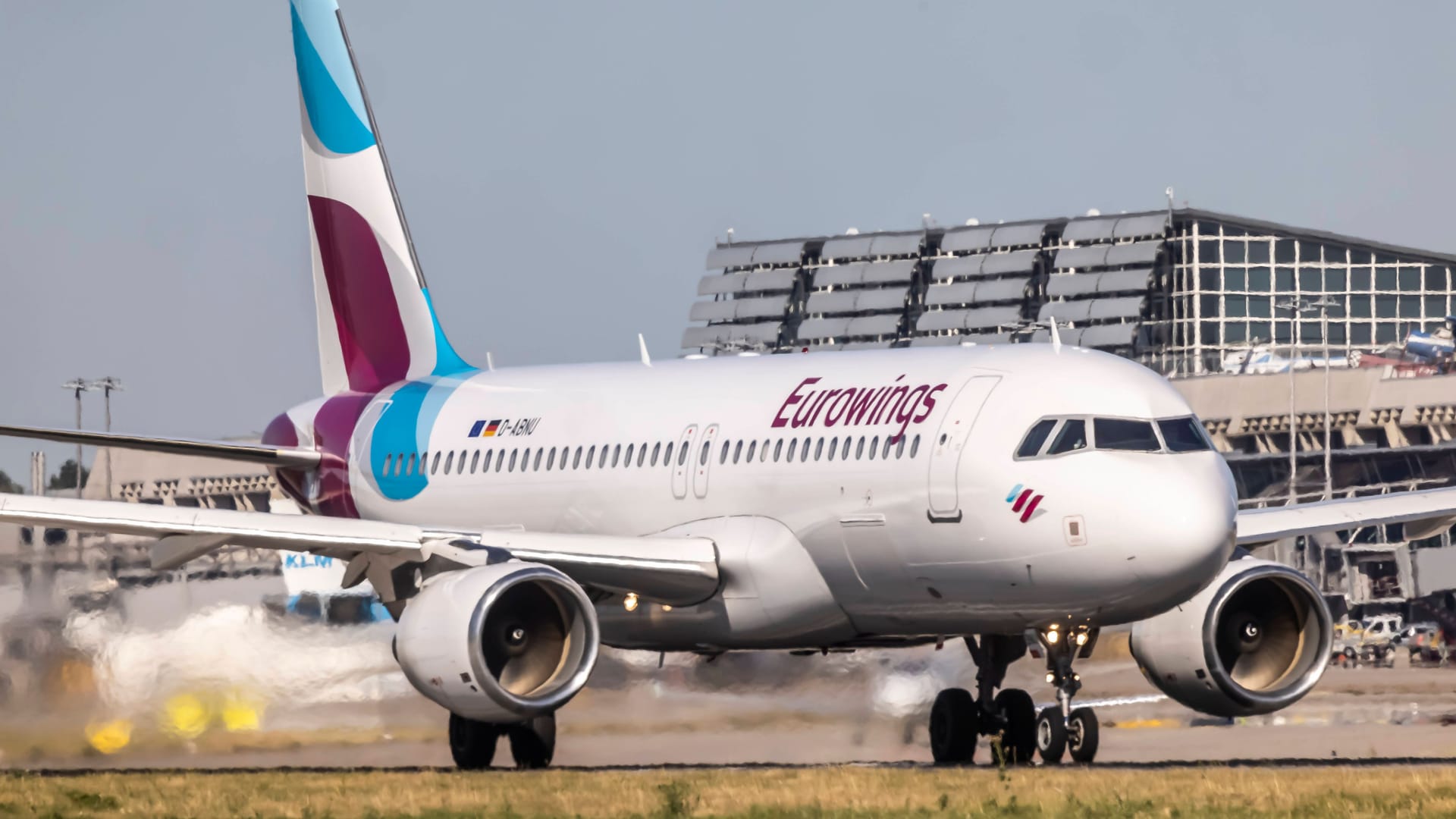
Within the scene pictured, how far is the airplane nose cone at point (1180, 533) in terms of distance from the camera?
19.4 metres

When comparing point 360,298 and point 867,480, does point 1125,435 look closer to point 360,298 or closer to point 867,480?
point 867,480

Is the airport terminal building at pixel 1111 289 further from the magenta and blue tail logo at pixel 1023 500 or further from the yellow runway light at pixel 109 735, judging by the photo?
the magenta and blue tail logo at pixel 1023 500

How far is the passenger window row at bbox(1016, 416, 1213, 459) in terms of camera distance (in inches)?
794

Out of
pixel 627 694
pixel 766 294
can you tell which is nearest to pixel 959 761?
pixel 627 694

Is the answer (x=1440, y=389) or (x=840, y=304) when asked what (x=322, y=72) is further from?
(x=840, y=304)

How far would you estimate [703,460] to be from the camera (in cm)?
2412

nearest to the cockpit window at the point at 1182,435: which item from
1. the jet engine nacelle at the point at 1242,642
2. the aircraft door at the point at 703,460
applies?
the jet engine nacelle at the point at 1242,642

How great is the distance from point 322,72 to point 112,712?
386 inches

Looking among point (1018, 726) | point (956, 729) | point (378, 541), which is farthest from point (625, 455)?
point (1018, 726)

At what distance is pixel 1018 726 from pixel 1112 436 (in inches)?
162

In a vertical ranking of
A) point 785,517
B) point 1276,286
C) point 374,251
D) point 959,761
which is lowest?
point 959,761

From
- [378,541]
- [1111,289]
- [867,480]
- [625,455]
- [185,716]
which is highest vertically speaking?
[1111,289]

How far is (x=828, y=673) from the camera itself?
1052 inches

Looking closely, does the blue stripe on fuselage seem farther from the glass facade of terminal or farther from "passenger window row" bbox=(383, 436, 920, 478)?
the glass facade of terminal
